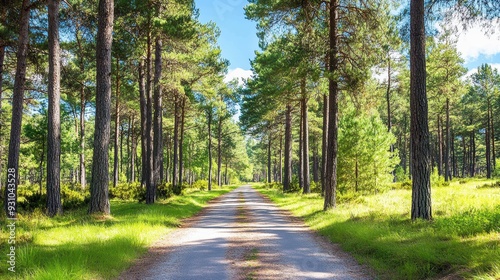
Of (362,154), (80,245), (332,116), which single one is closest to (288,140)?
(362,154)

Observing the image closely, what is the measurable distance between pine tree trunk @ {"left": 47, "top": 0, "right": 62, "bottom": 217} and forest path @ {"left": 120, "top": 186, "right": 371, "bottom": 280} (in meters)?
4.73

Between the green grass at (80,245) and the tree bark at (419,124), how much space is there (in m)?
7.00

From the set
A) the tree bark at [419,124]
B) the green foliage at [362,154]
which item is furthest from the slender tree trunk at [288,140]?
the tree bark at [419,124]

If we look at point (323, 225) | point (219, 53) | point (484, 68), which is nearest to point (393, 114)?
point (484, 68)

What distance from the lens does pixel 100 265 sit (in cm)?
584

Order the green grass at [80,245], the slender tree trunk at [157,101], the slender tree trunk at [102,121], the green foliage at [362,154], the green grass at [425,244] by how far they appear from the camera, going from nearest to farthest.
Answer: the green grass at [425,244], the green grass at [80,245], the slender tree trunk at [102,121], the slender tree trunk at [157,101], the green foliage at [362,154]

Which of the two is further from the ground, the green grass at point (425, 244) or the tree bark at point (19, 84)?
the tree bark at point (19, 84)

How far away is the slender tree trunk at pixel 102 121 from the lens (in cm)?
1040

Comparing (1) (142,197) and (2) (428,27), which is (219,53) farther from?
(2) (428,27)

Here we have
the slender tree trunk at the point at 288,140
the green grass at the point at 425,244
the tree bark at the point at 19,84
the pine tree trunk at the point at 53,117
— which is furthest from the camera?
the slender tree trunk at the point at 288,140

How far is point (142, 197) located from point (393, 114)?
41.6 meters

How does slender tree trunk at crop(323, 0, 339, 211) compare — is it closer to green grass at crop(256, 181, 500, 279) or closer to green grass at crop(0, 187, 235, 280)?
green grass at crop(256, 181, 500, 279)

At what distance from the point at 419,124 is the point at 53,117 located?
1122 cm

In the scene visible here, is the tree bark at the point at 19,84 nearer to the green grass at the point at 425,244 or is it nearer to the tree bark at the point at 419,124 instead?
the green grass at the point at 425,244
